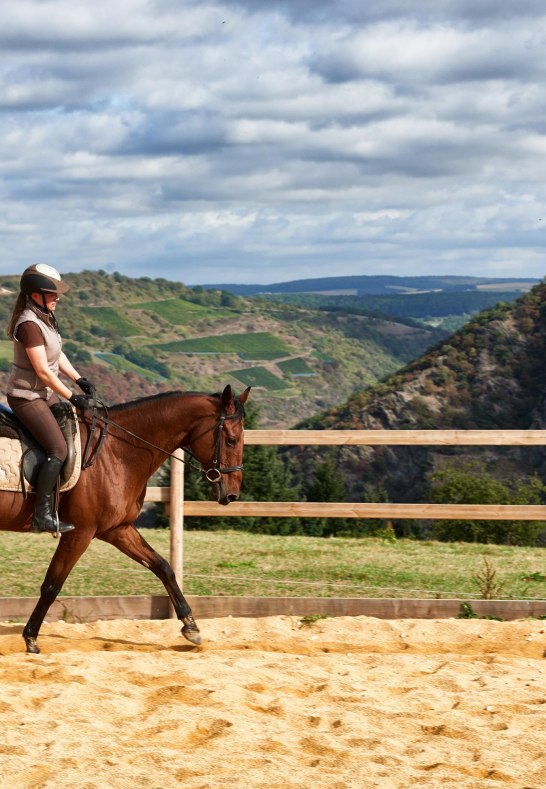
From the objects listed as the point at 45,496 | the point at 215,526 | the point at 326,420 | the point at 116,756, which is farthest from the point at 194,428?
the point at 326,420

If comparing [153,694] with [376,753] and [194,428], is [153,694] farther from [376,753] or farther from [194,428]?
[194,428]

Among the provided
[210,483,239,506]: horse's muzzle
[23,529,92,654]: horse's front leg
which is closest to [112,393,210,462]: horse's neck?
[210,483,239,506]: horse's muzzle

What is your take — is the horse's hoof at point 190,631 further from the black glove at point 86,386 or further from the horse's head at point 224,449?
the black glove at point 86,386

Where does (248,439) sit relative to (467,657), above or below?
above

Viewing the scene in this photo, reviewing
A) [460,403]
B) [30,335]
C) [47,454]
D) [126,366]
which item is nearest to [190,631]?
[47,454]

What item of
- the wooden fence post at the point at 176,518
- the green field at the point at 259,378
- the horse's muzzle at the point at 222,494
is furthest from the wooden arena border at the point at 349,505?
the green field at the point at 259,378

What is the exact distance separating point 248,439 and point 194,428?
3.66ft

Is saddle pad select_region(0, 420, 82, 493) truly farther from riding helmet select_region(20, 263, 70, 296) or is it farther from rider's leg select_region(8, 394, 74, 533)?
riding helmet select_region(20, 263, 70, 296)

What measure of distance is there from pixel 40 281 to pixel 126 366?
166 m

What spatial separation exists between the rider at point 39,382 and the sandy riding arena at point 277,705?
44.4 inches

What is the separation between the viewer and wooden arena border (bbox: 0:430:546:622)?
8.40 metres

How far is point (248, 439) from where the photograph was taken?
8.68 metres

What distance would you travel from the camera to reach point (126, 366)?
17112 cm

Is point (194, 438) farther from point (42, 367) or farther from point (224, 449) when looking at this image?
point (42, 367)
